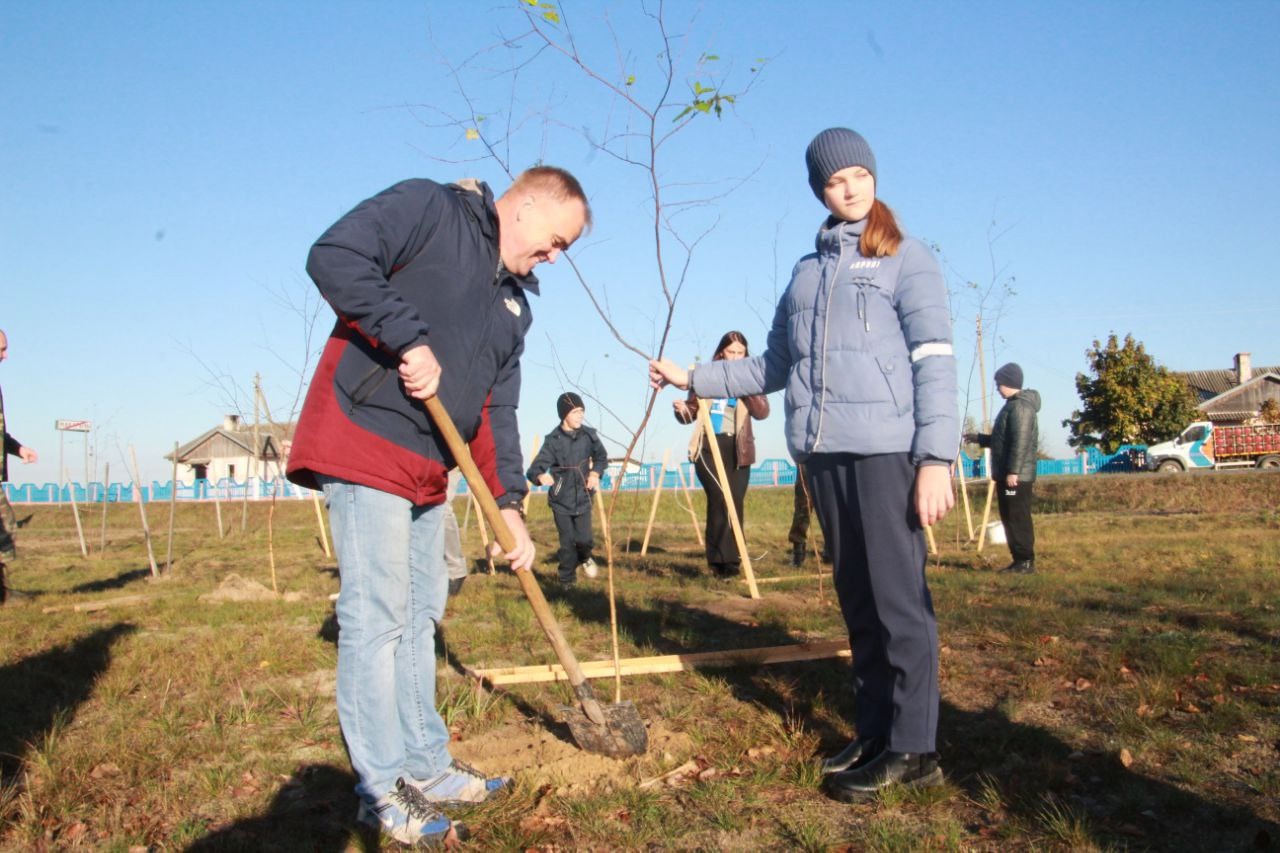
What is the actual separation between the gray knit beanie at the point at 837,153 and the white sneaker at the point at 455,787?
7.07 feet

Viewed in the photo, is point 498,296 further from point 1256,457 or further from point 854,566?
point 1256,457

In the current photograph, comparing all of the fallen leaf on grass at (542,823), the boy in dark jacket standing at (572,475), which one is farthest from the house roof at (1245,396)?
the fallen leaf on grass at (542,823)

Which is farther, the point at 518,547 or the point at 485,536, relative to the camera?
the point at 485,536

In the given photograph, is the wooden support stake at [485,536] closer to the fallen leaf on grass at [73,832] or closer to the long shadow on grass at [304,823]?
the long shadow on grass at [304,823]

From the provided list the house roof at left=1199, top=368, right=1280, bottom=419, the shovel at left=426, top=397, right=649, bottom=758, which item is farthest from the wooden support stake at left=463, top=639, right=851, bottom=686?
the house roof at left=1199, top=368, right=1280, bottom=419

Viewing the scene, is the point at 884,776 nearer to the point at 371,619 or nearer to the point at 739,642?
the point at 371,619

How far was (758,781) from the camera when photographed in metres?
3.01

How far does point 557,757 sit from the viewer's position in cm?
331

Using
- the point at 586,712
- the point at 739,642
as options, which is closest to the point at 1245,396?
the point at 739,642

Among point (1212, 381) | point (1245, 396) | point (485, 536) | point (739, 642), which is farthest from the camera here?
point (1212, 381)

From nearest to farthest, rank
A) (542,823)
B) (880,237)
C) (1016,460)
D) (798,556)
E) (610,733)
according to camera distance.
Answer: (542,823) → (880,237) → (610,733) → (1016,460) → (798,556)

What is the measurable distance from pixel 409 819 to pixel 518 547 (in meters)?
0.83

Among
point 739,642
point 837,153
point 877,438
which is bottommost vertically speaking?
point 739,642

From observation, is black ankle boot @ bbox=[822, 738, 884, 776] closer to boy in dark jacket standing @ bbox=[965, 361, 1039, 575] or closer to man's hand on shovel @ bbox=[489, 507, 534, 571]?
man's hand on shovel @ bbox=[489, 507, 534, 571]
